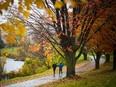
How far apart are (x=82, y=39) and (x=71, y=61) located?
2.13 metres

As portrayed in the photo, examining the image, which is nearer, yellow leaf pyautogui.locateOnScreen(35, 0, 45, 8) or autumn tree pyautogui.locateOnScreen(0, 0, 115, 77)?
yellow leaf pyautogui.locateOnScreen(35, 0, 45, 8)

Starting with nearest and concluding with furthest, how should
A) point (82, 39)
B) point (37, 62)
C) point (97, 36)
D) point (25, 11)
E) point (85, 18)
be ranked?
point (25, 11), point (85, 18), point (82, 39), point (97, 36), point (37, 62)

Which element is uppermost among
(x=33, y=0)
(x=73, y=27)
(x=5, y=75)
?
(x=73, y=27)

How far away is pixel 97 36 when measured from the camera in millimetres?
23297

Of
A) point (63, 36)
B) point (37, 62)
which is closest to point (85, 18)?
point (63, 36)

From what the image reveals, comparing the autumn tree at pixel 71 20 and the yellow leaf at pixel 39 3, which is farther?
the autumn tree at pixel 71 20

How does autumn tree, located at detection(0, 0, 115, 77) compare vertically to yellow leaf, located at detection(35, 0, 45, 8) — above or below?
above

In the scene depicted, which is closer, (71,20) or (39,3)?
(39,3)

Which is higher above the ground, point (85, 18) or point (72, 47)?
point (85, 18)

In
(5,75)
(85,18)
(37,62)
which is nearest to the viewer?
(85,18)

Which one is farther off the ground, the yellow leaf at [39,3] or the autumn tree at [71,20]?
the autumn tree at [71,20]

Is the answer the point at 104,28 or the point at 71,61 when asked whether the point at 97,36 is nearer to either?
the point at 104,28

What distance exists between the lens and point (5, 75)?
3847 centimetres

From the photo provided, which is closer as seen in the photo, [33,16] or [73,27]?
[73,27]
